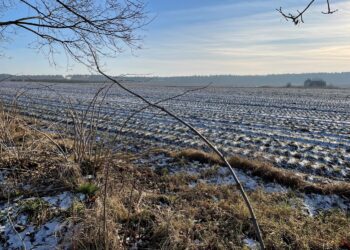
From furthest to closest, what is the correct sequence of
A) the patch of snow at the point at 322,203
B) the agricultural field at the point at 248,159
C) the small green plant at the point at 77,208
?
1. the agricultural field at the point at 248,159
2. the patch of snow at the point at 322,203
3. the small green plant at the point at 77,208

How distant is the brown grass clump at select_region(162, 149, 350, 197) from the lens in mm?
5953

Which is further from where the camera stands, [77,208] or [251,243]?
[77,208]

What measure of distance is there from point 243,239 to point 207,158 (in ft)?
11.9

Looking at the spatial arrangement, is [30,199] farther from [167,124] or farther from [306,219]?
[167,124]

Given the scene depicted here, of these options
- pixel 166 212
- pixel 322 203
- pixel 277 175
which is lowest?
pixel 322 203

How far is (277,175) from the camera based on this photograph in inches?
257

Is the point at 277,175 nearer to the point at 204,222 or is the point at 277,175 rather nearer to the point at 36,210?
the point at 204,222

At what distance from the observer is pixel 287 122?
51.8 ft

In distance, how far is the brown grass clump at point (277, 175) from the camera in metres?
5.95

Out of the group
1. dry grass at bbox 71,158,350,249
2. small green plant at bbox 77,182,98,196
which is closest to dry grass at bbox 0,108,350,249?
dry grass at bbox 71,158,350,249

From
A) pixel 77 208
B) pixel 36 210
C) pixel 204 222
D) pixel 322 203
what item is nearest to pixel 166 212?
pixel 204 222

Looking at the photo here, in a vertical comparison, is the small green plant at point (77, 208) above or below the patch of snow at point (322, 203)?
above

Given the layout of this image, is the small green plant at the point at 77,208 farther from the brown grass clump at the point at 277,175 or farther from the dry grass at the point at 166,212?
the brown grass clump at the point at 277,175

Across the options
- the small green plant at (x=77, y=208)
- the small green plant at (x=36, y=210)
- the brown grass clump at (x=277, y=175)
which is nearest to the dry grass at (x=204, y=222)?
the small green plant at (x=77, y=208)
